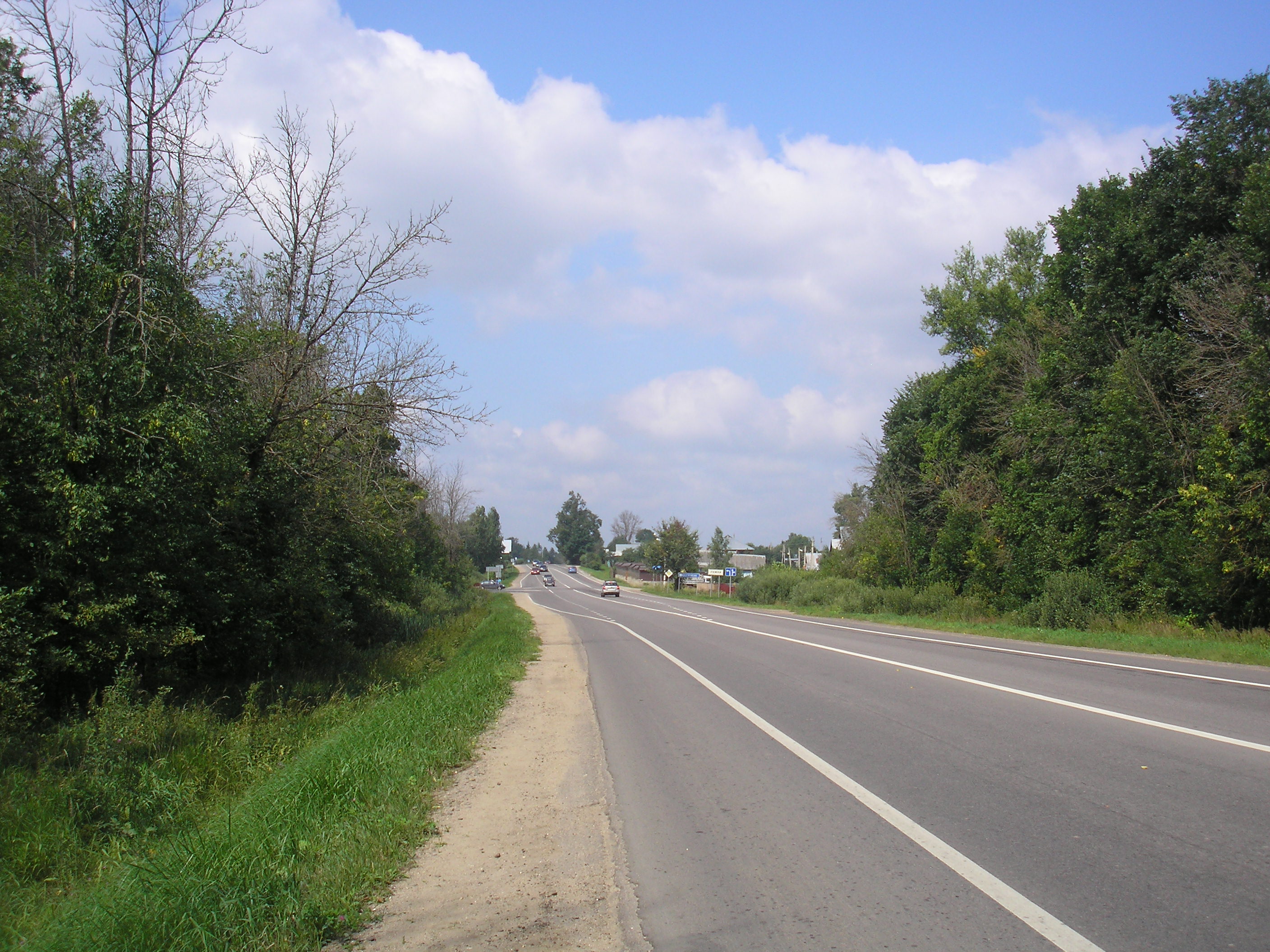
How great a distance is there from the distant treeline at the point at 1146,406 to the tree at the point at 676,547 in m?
45.4

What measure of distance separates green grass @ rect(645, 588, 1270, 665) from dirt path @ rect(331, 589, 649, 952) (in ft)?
42.8

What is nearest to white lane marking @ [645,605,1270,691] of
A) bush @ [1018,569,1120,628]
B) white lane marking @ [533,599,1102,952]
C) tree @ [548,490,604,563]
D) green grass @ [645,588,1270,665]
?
green grass @ [645,588,1270,665]

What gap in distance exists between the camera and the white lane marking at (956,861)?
3668 mm

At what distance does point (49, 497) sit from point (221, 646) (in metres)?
5.36

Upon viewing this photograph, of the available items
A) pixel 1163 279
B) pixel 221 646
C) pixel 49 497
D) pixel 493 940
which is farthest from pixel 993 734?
pixel 1163 279

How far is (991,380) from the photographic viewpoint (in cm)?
3566

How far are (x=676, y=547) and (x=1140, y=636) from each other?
6322cm

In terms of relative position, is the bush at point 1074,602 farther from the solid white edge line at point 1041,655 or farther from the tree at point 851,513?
the tree at point 851,513

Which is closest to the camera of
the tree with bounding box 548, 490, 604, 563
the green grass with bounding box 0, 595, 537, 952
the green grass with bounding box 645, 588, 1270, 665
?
the green grass with bounding box 0, 595, 537, 952

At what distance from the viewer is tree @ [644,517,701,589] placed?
80.6 metres

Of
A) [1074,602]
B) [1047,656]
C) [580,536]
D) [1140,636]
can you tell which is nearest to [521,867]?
[1047,656]

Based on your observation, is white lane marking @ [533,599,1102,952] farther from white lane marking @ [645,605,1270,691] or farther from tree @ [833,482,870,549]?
tree @ [833,482,870,549]

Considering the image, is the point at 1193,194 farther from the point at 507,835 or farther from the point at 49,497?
the point at 49,497

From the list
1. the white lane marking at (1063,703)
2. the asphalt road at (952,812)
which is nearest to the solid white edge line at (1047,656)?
the asphalt road at (952,812)
